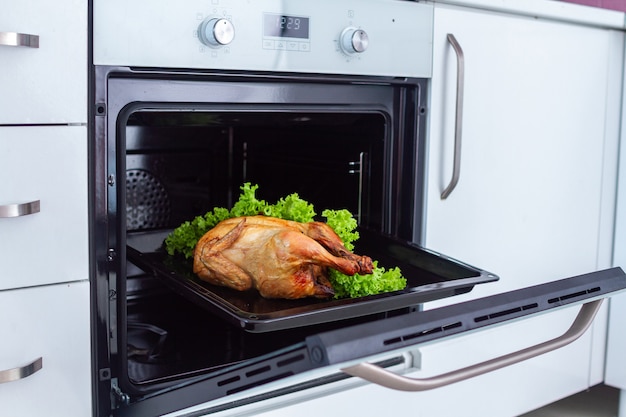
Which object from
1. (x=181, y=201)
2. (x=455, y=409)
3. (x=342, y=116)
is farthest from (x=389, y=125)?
(x=455, y=409)

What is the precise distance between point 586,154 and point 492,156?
37 cm

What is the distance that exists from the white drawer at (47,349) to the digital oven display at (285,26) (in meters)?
0.51

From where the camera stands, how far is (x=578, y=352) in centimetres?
202

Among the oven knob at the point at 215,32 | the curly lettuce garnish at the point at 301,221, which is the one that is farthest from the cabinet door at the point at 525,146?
the oven knob at the point at 215,32

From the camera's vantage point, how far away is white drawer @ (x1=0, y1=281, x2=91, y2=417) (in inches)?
44.2

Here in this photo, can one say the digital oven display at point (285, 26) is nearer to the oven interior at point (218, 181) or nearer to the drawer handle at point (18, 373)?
the oven interior at point (218, 181)

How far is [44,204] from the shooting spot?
1130mm

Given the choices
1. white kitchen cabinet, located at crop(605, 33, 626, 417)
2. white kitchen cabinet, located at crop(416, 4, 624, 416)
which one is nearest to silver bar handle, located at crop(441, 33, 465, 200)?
white kitchen cabinet, located at crop(416, 4, 624, 416)

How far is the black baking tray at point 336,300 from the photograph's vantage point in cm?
108

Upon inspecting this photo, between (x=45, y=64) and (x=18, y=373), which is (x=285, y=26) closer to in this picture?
(x=45, y=64)

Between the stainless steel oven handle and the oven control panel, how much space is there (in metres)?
0.56

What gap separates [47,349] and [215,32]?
1.77 ft

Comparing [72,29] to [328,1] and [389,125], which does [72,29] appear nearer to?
[328,1]

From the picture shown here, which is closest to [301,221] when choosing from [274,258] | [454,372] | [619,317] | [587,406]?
[274,258]
